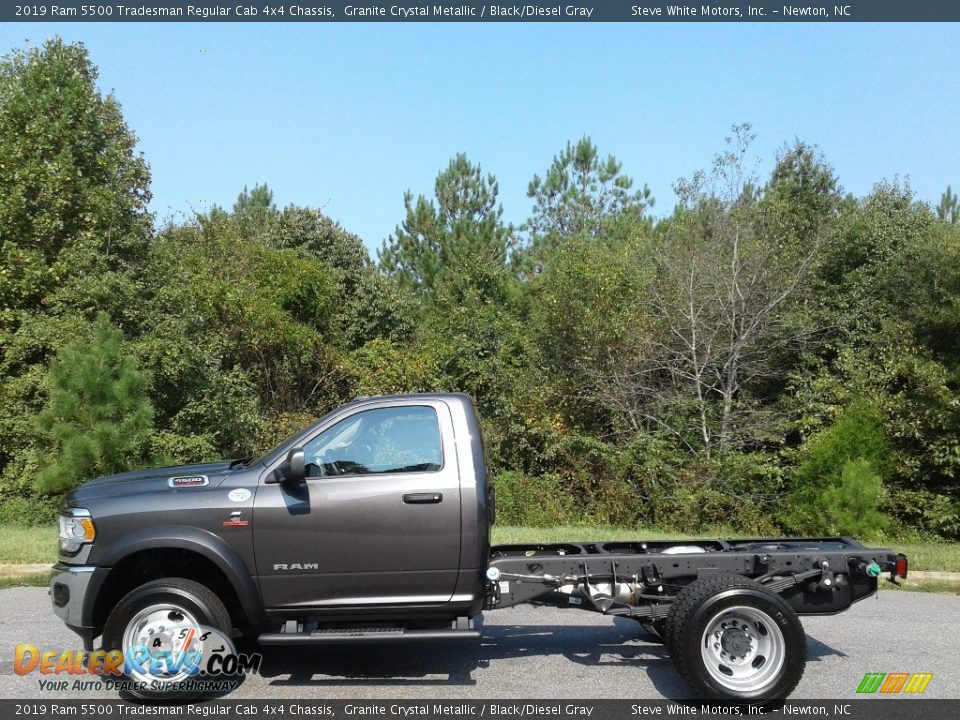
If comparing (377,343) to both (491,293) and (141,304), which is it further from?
(141,304)

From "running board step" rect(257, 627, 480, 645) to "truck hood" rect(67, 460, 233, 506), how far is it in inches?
46.1

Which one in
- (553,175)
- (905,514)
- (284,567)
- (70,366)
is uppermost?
(553,175)

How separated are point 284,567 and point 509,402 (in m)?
16.6

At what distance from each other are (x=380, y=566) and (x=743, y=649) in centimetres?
254

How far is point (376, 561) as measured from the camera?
20.1ft

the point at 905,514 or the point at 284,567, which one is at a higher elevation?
the point at 284,567

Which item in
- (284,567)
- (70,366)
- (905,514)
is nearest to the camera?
(284,567)

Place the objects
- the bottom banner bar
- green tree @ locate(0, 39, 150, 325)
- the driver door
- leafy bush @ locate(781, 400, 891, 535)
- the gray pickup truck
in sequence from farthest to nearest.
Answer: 1. green tree @ locate(0, 39, 150, 325)
2. leafy bush @ locate(781, 400, 891, 535)
3. the driver door
4. the gray pickup truck
5. the bottom banner bar

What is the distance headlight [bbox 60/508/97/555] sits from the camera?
6141 mm

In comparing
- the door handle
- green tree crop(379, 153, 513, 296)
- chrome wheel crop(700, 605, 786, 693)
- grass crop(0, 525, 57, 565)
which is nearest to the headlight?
the door handle

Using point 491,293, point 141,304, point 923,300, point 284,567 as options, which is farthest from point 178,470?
point 491,293

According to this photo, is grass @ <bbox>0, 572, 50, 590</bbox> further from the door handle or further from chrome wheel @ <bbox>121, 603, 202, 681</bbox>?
the door handle

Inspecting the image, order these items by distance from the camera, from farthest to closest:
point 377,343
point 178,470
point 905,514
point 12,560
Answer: point 377,343 → point 905,514 → point 12,560 → point 178,470

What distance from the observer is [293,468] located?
5.95m
